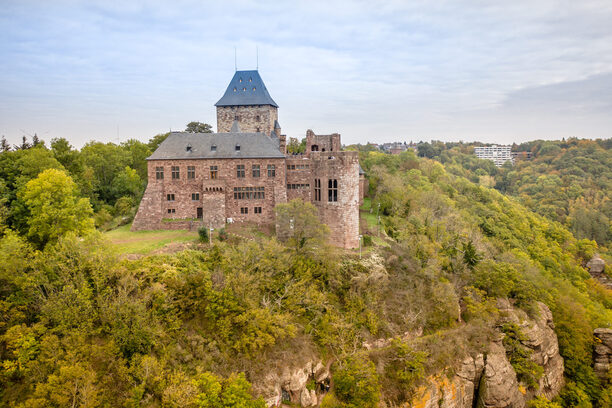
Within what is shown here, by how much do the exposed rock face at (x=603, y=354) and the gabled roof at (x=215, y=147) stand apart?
44.5 m

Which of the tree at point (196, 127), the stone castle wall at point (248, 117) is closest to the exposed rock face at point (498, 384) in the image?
the stone castle wall at point (248, 117)

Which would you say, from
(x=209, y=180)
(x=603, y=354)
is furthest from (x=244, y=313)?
(x=603, y=354)

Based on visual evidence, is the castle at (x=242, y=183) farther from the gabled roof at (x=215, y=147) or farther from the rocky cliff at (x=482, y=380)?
the rocky cliff at (x=482, y=380)

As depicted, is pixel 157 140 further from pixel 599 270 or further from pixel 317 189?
pixel 599 270

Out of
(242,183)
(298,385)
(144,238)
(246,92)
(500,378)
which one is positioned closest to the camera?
(298,385)

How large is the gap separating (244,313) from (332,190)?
1931 cm

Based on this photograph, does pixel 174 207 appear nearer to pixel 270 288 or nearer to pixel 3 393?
pixel 270 288

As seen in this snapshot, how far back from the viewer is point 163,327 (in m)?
26.5

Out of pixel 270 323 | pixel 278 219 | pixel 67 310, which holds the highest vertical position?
pixel 278 219

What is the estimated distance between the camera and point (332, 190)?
43375mm

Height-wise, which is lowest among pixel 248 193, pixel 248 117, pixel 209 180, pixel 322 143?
pixel 248 193

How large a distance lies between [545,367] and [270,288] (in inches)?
1294

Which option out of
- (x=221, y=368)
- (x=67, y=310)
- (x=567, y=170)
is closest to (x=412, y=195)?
(x=221, y=368)

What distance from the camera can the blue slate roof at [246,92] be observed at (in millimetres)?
62500
